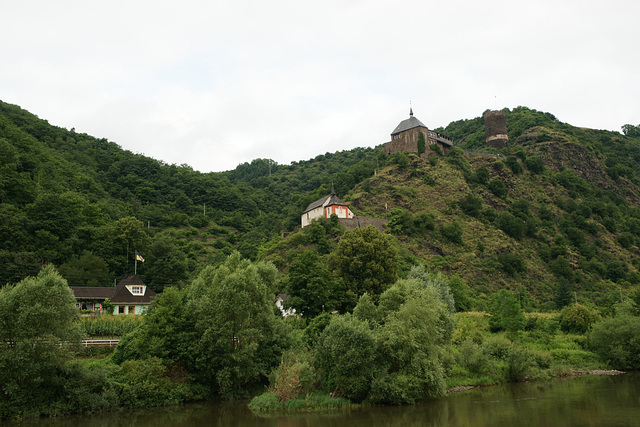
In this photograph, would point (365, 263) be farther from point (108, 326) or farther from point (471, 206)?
Result: point (471, 206)

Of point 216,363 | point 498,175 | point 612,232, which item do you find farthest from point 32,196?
point 612,232

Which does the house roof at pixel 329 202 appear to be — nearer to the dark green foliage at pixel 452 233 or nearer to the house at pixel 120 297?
the dark green foliage at pixel 452 233

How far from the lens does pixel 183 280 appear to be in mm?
61719

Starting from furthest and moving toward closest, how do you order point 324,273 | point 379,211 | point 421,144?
point 421,144
point 379,211
point 324,273

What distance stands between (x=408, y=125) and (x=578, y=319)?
57899 mm

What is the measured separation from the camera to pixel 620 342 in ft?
126

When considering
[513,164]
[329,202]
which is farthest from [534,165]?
[329,202]

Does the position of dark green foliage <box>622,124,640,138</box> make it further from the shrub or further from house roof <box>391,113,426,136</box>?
the shrub

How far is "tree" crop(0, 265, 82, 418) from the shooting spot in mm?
25516

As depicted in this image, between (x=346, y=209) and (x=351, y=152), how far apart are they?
299 feet

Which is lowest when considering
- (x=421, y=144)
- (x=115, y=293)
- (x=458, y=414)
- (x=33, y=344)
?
(x=458, y=414)

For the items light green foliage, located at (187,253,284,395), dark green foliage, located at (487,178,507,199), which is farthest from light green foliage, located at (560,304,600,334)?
dark green foliage, located at (487,178,507,199)

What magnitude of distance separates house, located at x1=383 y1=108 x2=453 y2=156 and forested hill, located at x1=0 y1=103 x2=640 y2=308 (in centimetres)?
260

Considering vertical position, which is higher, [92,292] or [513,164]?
[513,164]
